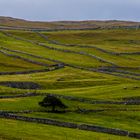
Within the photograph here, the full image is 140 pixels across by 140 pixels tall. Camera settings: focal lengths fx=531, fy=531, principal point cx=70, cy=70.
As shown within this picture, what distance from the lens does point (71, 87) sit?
119 meters

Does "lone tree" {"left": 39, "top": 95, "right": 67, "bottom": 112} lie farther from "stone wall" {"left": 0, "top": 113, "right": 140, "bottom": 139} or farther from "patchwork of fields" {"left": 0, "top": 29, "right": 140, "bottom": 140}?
"stone wall" {"left": 0, "top": 113, "right": 140, "bottom": 139}

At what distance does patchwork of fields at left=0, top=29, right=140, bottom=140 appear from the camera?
71062 mm

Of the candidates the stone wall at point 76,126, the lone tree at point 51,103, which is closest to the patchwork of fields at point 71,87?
the stone wall at point 76,126

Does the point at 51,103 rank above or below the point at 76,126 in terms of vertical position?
above

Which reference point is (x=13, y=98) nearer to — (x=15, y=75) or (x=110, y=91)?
(x=110, y=91)

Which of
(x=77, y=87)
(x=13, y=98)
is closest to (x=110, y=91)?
(x=77, y=87)

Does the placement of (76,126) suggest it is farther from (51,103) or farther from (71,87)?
(71,87)

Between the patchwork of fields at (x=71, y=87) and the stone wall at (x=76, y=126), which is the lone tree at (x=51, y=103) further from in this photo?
the stone wall at (x=76, y=126)

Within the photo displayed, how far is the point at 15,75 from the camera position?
13300cm

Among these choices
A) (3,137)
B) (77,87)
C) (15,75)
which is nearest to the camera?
(3,137)

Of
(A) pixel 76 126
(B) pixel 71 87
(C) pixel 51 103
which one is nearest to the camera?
(A) pixel 76 126

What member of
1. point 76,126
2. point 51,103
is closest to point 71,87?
point 51,103

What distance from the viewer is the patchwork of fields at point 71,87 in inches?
2798

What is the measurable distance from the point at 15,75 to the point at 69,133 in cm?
6657
